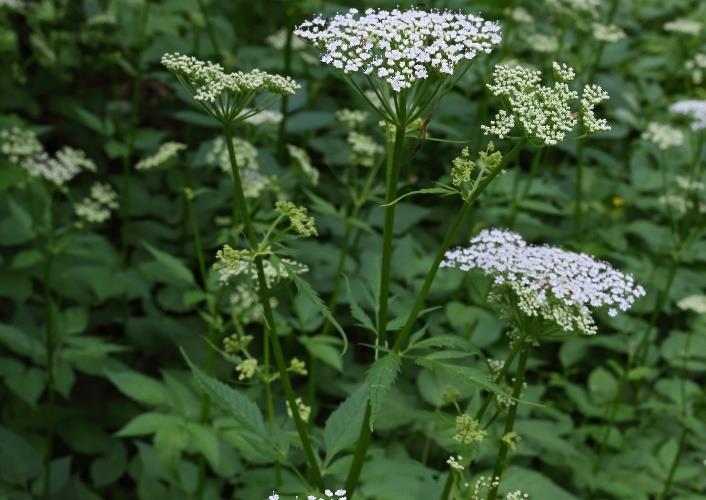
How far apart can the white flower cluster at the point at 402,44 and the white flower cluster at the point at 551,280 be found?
756mm

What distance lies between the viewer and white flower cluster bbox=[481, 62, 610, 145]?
102 inches

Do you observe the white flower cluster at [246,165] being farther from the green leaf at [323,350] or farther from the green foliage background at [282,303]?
the green leaf at [323,350]

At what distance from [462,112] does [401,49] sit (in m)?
3.83

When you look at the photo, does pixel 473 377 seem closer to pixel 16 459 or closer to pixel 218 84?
pixel 218 84

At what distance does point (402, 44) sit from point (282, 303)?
298cm

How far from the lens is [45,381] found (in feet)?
14.6

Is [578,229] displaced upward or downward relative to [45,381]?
upward

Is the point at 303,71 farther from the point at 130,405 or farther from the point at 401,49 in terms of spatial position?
the point at 401,49

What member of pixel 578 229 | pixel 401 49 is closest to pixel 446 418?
pixel 401 49

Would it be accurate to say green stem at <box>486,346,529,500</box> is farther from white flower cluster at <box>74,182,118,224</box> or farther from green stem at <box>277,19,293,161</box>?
green stem at <box>277,19,293,161</box>

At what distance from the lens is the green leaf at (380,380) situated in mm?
2402

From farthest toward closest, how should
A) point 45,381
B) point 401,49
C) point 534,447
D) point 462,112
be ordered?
1. point 462,112
2. point 534,447
3. point 45,381
4. point 401,49

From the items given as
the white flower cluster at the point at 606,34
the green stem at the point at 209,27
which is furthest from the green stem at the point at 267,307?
the white flower cluster at the point at 606,34

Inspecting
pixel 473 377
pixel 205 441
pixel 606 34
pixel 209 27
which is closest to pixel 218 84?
pixel 473 377
